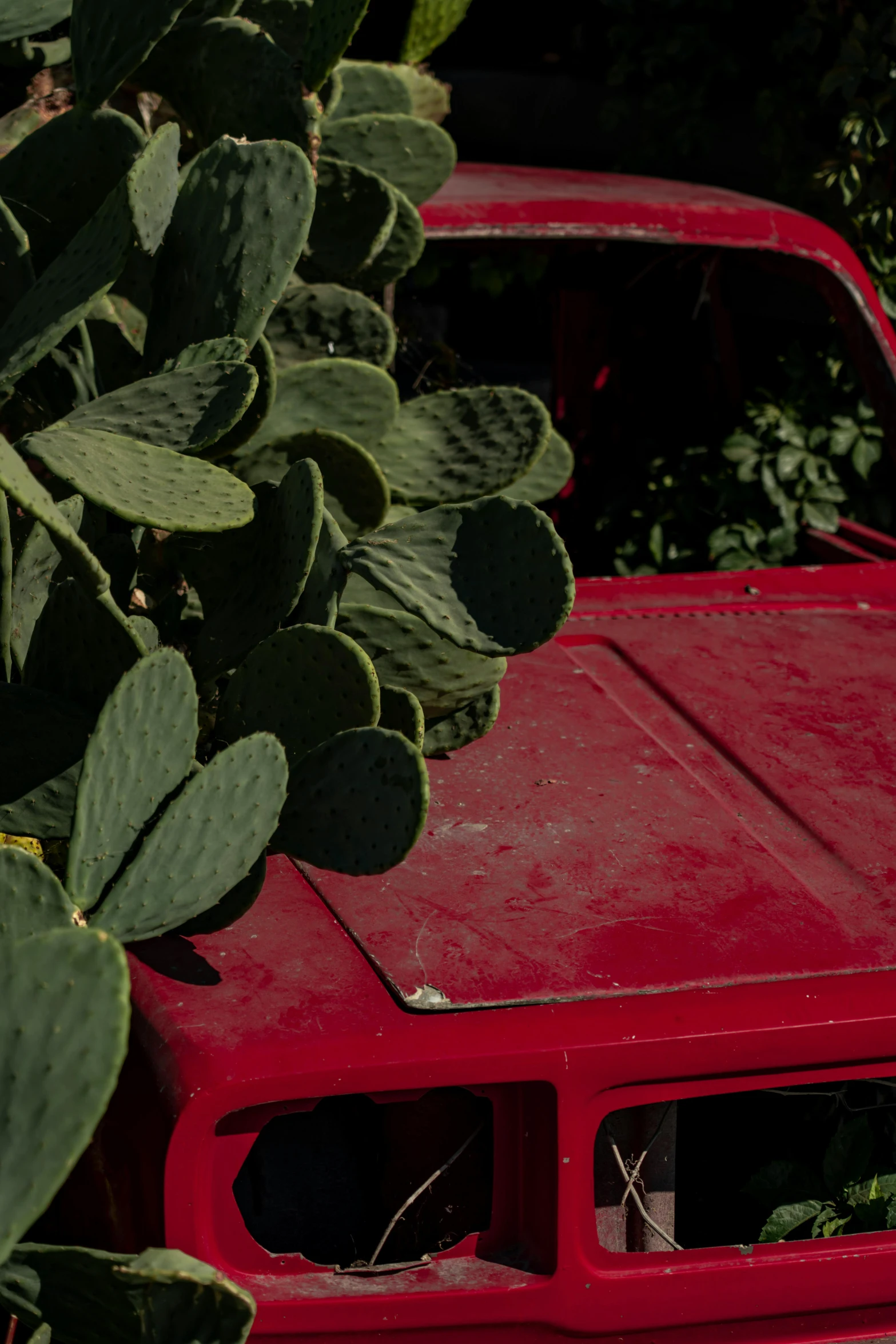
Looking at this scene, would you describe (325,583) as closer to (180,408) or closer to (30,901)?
(180,408)

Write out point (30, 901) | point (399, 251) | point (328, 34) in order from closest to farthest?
point (30, 901)
point (328, 34)
point (399, 251)

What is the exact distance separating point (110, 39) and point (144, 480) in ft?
2.94

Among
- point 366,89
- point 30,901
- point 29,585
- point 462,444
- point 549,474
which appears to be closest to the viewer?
point 30,901

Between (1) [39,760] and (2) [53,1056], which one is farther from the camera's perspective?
(1) [39,760]

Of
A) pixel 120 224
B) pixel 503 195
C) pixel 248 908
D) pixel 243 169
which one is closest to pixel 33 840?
pixel 248 908

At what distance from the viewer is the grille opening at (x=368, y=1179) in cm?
181

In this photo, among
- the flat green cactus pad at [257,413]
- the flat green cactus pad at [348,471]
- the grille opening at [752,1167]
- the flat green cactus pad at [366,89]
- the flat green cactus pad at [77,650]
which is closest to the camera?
the grille opening at [752,1167]

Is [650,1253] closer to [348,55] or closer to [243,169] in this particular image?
[243,169]

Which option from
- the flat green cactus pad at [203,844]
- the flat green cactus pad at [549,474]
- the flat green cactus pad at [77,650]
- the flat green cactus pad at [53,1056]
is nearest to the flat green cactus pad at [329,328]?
the flat green cactus pad at [549,474]

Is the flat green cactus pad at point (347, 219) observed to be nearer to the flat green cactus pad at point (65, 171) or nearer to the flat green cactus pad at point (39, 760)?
the flat green cactus pad at point (65, 171)

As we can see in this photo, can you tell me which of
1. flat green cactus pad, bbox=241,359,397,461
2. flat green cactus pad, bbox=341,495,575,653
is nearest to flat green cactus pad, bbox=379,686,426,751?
flat green cactus pad, bbox=341,495,575,653

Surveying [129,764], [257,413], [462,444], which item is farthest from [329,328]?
[129,764]

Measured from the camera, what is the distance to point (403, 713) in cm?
202

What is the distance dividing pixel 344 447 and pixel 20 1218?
1.48 metres
